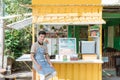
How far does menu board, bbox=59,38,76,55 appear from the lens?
10.1 meters

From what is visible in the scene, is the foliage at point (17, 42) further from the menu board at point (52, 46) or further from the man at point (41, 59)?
the man at point (41, 59)

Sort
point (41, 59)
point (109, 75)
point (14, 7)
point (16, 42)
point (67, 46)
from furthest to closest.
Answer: point (14, 7) → point (16, 42) → point (109, 75) → point (67, 46) → point (41, 59)

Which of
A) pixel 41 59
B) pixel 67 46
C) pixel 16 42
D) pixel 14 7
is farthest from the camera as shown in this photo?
pixel 14 7

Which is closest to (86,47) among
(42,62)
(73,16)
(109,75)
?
(73,16)

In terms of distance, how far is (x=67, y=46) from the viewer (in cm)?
1012

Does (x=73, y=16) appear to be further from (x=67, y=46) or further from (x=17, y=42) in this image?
(x=17, y=42)

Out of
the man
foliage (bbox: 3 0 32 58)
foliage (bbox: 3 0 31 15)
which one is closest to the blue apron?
the man

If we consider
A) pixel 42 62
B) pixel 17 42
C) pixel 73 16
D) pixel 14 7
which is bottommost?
pixel 42 62

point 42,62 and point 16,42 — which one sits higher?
point 16,42

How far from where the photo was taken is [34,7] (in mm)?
10203

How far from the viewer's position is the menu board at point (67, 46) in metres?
10.1

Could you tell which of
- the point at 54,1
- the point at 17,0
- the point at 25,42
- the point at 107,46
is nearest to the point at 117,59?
the point at 107,46

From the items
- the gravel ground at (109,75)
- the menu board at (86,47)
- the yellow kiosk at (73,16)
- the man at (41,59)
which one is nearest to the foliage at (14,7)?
the gravel ground at (109,75)

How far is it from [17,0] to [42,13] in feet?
39.3
